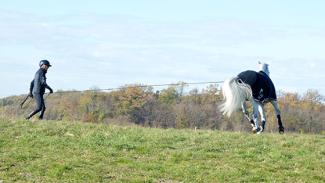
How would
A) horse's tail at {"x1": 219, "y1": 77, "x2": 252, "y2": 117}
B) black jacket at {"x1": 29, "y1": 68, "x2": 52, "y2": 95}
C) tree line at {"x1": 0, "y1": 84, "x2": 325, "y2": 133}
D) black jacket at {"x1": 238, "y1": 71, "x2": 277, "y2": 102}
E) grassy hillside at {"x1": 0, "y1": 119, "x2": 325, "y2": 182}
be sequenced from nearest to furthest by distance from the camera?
grassy hillside at {"x1": 0, "y1": 119, "x2": 325, "y2": 182} < horse's tail at {"x1": 219, "y1": 77, "x2": 252, "y2": 117} < black jacket at {"x1": 238, "y1": 71, "x2": 277, "y2": 102} < black jacket at {"x1": 29, "y1": 68, "x2": 52, "y2": 95} < tree line at {"x1": 0, "y1": 84, "x2": 325, "y2": 133}

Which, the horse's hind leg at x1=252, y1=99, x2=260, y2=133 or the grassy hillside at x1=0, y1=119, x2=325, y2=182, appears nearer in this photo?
the grassy hillside at x1=0, y1=119, x2=325, y2=182

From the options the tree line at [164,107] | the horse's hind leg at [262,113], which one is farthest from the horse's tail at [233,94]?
the tree line at [164,107]

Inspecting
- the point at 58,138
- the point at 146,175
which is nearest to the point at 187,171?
the point at 146,175

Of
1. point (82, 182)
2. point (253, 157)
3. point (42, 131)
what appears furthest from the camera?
point (42, 131)

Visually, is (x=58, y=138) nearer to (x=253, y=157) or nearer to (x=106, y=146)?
(x=106, y=146)

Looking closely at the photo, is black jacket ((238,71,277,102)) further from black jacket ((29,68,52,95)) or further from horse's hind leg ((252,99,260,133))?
black jacket ((29,68,52,95))

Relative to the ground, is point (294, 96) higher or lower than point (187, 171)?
higher

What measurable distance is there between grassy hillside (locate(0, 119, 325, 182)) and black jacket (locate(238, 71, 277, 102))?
1.58m

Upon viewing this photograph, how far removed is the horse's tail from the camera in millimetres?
15648

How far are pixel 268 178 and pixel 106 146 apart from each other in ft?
13.4

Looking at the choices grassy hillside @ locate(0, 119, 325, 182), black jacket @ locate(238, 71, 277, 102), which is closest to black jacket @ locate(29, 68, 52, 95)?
grassy hillside @ locate(0, 119, 325, 182)

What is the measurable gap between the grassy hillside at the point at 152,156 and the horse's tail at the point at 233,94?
954mm

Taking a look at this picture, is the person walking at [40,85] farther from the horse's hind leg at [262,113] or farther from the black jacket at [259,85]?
the horse's hind leg at [262,113]

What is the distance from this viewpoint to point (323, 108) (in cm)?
4653
